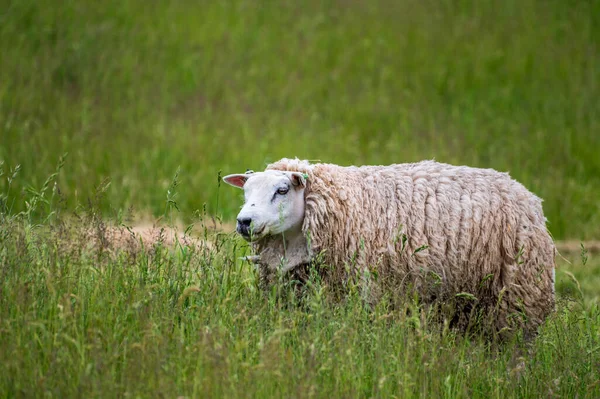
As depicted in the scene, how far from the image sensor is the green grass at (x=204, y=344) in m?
4.11

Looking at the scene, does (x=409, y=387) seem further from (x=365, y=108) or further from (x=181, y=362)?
(x=365, y=108)

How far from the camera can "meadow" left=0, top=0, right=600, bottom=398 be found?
4988 mm

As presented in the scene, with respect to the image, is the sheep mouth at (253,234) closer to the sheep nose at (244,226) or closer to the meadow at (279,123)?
the sheep nose at (244,226)

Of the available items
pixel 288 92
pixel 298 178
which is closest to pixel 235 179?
pixel 298 178

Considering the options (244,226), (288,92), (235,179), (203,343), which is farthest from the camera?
(288,92)

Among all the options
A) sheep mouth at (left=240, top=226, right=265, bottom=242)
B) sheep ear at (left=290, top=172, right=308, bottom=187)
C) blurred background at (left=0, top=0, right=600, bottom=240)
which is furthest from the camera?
blurred background at (left=0, top=0, right=600, bottom=240)

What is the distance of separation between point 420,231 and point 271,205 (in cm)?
112

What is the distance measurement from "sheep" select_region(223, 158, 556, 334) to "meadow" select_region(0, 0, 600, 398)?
0.36 meters

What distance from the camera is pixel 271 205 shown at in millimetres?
5695

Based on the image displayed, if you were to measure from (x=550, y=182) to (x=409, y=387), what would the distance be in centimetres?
1027

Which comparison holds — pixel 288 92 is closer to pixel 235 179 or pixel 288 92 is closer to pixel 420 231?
pixel 235 179

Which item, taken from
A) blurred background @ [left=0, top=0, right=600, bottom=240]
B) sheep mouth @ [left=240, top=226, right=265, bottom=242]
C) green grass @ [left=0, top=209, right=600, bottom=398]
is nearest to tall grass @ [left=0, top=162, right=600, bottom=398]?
green grass @ [left=0, top=209, right=600, bottom=398]

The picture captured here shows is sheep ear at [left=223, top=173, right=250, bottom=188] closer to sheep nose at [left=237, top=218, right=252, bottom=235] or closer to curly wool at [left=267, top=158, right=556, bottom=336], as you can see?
curly wool at [left=267, top=158, right=556, bottom=336]

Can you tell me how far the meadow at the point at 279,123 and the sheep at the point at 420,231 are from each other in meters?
0.36
